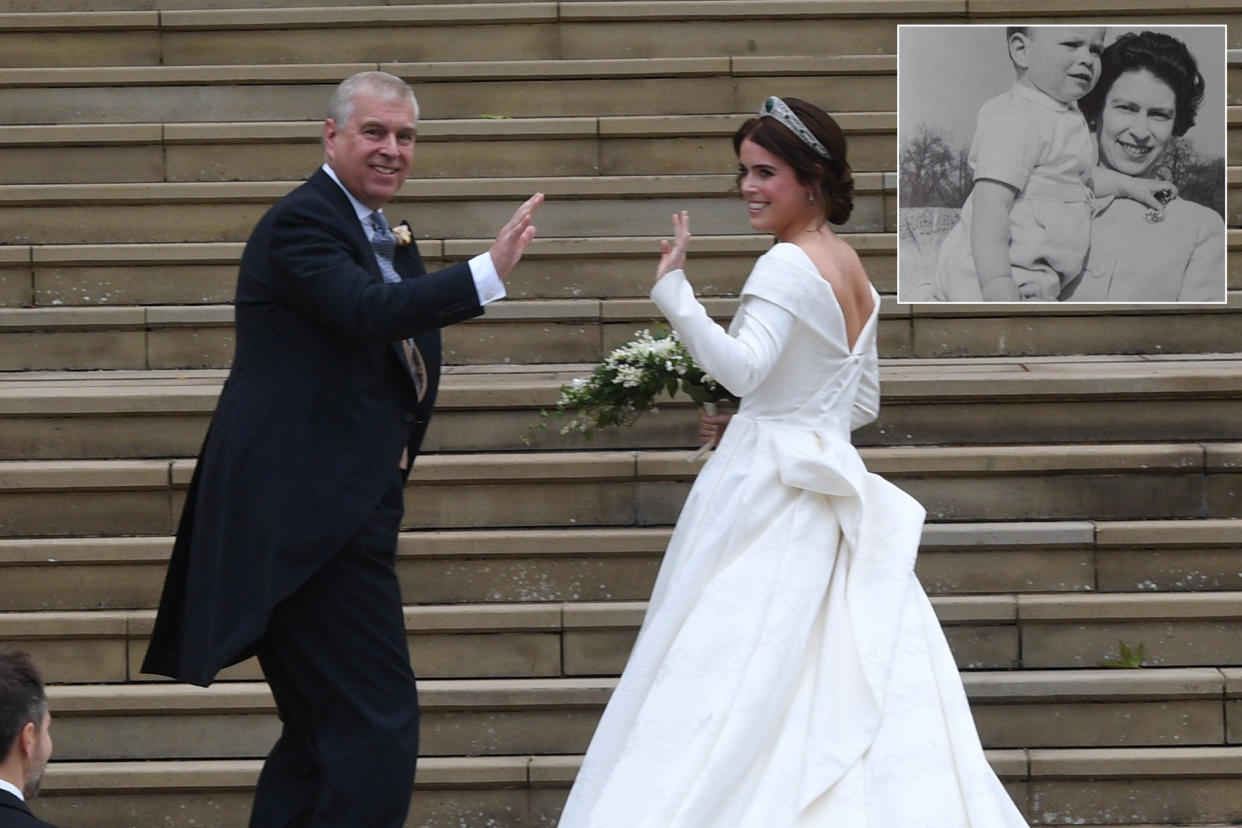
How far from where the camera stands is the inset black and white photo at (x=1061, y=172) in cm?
719

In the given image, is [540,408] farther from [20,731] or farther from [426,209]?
[20,731]

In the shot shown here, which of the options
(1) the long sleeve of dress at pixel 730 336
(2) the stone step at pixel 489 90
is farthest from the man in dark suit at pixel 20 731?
(2) the stone step at pixel 489 90

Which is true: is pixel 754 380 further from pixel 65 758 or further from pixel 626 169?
pixel 626 169

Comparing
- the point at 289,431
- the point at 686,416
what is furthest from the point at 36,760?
the point at 686,416

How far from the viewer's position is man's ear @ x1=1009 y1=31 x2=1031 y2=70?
25.0 ft

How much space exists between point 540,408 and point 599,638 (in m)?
0.98

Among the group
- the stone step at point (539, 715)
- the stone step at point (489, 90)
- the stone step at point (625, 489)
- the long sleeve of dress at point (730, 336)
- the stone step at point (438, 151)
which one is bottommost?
the stone step at point (539, 715)

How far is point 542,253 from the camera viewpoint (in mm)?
7031

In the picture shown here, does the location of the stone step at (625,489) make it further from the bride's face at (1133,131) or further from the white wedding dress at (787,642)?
the bride's face at (1133,131)

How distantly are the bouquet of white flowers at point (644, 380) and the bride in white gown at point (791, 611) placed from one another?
0.28 metres

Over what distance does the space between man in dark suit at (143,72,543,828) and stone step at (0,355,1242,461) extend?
204 cm

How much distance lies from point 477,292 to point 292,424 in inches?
21.4

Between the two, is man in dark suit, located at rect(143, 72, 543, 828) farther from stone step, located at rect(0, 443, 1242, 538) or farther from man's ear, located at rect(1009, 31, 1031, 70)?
man's ear, located at rect(1009, 31, 1031, 70)

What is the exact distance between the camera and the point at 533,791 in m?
5.15
